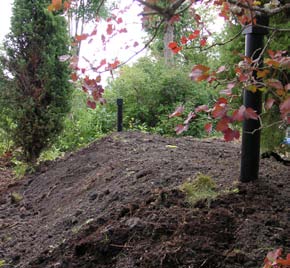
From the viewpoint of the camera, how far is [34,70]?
19.9 ft

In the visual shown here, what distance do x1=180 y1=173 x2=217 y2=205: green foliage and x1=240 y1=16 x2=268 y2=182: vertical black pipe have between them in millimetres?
215

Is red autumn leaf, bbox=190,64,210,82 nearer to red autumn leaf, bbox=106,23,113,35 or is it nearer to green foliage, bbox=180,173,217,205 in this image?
red autumn leaf, bbox=106,23,113,35

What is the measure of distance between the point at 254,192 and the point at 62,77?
4.08m

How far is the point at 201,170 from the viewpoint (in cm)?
333

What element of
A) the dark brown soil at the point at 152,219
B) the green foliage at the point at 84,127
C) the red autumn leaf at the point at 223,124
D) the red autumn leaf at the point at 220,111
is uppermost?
the red autumn leaf at the point at 220,111

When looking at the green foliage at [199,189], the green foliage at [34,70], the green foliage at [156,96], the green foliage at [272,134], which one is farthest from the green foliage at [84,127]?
the green foliage at [199,189]

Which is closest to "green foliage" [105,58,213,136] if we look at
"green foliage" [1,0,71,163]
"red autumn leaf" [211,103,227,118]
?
"green foliage" [1,0,71,163]

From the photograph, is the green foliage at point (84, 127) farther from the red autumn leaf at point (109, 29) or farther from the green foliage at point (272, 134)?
the red autumn leaf at point (109, 29)

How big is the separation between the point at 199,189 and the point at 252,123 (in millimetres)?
516

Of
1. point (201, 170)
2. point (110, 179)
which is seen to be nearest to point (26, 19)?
point (110, 179)

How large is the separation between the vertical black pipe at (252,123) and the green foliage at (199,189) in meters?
0.21

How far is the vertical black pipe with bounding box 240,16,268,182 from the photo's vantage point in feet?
8.79

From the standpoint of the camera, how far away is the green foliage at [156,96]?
866 cm

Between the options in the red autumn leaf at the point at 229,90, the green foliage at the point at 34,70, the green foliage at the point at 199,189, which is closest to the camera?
the red autumn leaf at the point at 229,90
